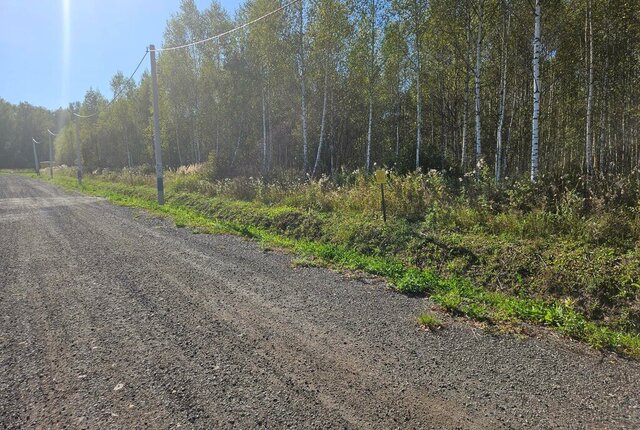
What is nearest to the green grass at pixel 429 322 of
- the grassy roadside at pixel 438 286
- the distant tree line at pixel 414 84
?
the grassy roadside at pixel 438 286

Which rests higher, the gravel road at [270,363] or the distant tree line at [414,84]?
the distant tree line at [414,84]

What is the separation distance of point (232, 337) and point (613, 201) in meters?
7.13

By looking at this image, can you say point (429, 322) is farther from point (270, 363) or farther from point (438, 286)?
point (270, 363)

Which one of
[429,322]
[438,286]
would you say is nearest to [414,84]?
[438,286]

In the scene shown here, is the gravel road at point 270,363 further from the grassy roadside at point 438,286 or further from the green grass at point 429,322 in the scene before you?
the grassy roadside at point 438,286

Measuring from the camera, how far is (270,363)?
10.8 ft

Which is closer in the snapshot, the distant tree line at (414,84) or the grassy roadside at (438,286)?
the grassy roadside at (438,286)

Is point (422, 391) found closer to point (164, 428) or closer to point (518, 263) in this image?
point (164, 428)

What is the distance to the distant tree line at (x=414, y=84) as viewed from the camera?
16.9 m

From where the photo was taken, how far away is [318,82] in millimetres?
24609

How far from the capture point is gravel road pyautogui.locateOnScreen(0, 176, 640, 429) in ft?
8.59

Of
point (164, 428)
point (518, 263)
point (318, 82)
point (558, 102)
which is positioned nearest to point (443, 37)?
point (318, 82)

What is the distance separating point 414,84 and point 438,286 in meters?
21.6

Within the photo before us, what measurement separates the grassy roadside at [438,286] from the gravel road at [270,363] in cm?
30
